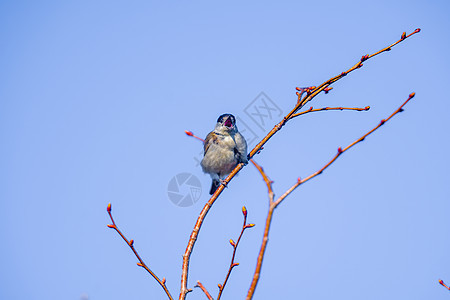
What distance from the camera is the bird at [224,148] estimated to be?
22.9ft

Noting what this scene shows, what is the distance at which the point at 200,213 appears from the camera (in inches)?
120

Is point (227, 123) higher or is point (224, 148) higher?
point (227, 123)

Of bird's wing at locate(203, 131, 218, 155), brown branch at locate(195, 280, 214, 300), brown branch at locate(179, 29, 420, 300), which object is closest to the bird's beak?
bird's wing at locate(203, 131, 218, 155)

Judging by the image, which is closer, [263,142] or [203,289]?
[203,289]

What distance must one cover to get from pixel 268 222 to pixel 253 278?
0.85 feet

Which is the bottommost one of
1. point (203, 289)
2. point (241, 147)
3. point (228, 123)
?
point (203, 289)

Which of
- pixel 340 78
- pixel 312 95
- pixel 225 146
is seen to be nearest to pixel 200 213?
pixel 312 95

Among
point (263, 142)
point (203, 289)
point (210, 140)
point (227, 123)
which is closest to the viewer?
point (203, 289)

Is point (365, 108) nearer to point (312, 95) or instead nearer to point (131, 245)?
point (312, 95)

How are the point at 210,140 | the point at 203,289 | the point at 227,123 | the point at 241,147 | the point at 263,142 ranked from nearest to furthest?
1. the point at 203,289
2. the point at 263,142
3. the point at 241,147
4. the point at 227,123
5. the point at 210,140

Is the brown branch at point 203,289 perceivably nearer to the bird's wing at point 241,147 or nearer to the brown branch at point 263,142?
the brown branch at point 263,142

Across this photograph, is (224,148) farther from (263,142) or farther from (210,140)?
(263,142)

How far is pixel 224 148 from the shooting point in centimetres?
701

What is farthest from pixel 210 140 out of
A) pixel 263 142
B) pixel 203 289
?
pixel 203 289
